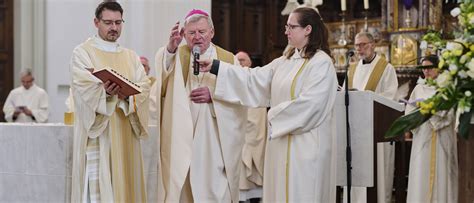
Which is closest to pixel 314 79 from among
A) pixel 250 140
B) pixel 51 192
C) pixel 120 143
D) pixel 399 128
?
pixel 399 128

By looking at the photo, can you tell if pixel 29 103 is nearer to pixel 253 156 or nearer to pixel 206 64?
pixel 253 156

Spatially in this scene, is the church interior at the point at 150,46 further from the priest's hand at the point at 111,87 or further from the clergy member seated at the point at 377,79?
the priest's hand at the point at 111,87

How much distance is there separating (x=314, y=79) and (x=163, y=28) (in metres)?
5.13

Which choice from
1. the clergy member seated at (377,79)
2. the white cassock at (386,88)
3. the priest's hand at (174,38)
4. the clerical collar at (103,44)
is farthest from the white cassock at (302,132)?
the clergy member seated at (377,79)

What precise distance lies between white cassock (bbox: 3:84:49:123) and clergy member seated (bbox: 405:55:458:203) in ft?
20.5

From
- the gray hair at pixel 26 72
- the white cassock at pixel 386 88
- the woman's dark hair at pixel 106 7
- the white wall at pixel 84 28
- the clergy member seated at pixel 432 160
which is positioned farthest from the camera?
the gray hair at pixel 26 72

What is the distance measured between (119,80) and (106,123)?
39 cm

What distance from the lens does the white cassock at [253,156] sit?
8.68 m

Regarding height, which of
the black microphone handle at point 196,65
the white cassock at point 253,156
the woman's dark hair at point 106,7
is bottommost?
the white cassock at point 253,156

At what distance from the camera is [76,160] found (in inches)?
232

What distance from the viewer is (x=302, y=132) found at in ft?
17.6

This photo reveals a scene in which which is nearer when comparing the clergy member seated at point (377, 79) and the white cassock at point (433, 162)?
the white cassock at point (433, 162)

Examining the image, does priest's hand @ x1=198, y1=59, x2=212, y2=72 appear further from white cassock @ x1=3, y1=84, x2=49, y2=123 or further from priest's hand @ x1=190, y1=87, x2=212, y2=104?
white cassock @ x1=3, y1=84, x2=49, y2=123

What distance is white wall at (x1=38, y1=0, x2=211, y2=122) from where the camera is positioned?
33.4 feet
